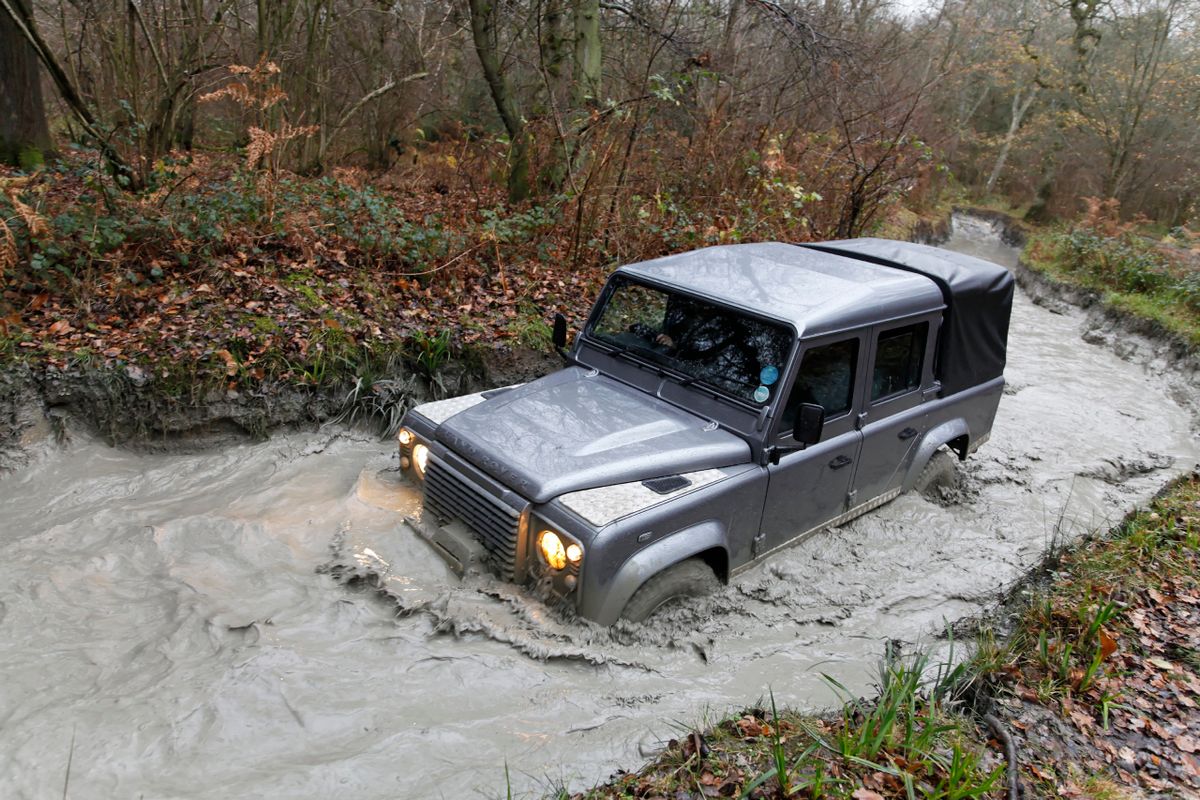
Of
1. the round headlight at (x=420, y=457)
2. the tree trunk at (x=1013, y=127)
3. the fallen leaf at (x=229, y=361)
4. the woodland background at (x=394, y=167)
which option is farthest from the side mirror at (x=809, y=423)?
the tree trunk at (x=1013, y=127)

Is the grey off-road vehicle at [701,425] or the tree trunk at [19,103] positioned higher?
the tree trunk at [19,103]

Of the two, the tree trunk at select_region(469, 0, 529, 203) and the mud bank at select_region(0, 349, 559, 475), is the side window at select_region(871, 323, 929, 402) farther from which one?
the tree trunk at select_region(469, 0, 529, 203)

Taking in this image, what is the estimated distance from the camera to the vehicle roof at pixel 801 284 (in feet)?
14.4

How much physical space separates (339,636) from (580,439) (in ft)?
5.18

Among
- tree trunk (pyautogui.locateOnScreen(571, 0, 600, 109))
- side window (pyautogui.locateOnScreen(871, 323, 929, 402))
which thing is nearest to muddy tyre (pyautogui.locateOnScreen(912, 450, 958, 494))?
side window (pyautogui.locateOnScreen(871, 323, 929, 402))

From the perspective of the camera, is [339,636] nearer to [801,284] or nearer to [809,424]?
[809,424]

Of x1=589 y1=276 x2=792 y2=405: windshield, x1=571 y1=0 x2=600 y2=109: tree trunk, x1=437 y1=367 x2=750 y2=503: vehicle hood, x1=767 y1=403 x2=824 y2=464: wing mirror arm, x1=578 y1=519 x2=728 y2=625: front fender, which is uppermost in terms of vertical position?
x1=571 y1=0 x2=600 y2=109: tree trunk

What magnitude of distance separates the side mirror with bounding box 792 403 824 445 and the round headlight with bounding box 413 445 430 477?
7.13ft

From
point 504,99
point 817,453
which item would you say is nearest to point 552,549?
point 817,453

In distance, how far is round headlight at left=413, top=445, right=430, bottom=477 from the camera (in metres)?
4.54

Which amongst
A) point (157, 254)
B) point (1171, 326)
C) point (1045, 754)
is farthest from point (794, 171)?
point (1045, 754)

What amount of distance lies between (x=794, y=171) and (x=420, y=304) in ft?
20.0

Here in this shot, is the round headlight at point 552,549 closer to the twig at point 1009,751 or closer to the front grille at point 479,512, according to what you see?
the front grille at point 479,512

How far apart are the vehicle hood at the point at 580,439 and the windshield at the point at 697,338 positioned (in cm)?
27
